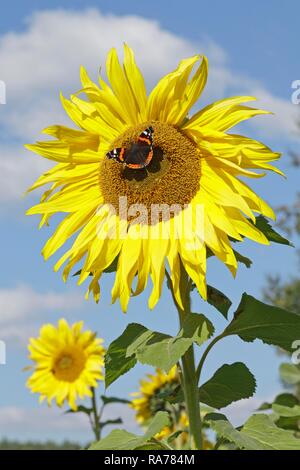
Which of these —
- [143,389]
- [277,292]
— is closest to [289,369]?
[143,389]

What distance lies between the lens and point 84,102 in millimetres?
3152

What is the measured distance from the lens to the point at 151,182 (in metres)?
3.02

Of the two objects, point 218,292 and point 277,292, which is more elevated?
point 277,292

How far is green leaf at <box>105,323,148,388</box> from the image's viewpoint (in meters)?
2.76

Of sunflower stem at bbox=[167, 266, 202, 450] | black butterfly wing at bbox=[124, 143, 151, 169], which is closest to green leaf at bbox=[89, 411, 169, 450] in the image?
sunflower stem at bbox=[167, 266, 202, 450]

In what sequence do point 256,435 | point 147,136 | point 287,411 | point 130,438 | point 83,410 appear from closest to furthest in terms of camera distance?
point 256,435 < point 130,438 < point 147,136 < point 287,411 < point 83,410

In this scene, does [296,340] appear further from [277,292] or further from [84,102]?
[277,292]

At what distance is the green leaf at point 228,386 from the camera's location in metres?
3.02

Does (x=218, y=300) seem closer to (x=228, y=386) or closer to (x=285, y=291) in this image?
(x=228, y=386)

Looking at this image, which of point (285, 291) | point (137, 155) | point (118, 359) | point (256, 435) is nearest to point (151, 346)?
point (118, 359)

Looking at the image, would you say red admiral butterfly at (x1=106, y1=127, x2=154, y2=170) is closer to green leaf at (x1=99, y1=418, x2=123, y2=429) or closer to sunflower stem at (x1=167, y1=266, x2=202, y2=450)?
sunflower stem at (x1=167, y1=266, x2=202, y2=450)

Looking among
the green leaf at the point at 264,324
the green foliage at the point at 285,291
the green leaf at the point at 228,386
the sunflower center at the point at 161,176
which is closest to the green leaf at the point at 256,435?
the green leaf at the point at 228,386

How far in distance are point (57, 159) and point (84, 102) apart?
0.78 ft

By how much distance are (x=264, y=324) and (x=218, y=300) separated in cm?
17
